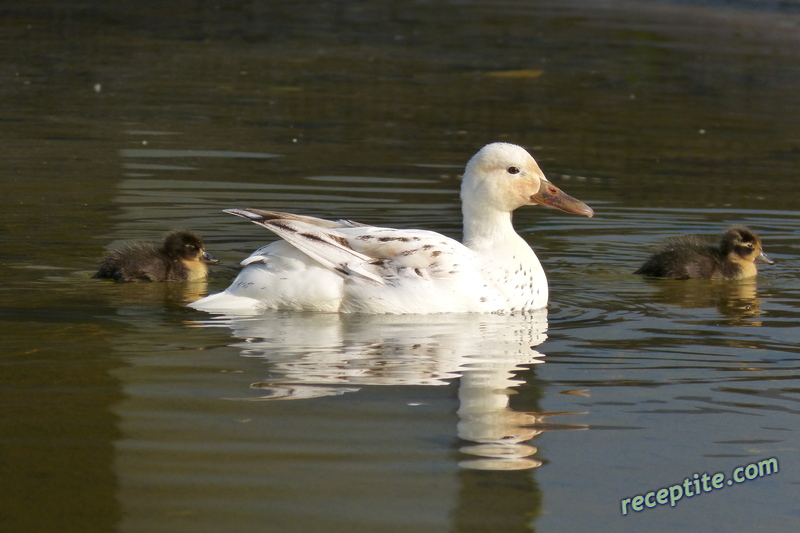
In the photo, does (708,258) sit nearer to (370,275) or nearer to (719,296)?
(719,296)

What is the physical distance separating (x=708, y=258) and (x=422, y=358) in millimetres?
3399

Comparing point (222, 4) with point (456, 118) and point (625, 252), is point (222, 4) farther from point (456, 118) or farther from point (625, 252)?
point (625, 252)

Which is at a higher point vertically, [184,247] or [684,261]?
[184,247]

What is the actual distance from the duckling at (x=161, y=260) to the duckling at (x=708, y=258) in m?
2.90

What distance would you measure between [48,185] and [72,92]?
623 cm

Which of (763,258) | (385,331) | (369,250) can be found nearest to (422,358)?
(385,331)

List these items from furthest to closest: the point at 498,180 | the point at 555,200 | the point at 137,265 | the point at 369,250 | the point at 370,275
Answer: the point at 137,265
the point at 555,200
the point at 498,180
the point at 369,250
the point at 370,275

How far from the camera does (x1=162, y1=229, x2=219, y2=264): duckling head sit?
27.3 ft

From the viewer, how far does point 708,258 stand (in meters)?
9.02

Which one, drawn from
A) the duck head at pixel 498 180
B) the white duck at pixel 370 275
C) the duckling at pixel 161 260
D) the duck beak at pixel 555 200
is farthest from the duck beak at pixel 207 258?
the duck beak at pixel 555 200

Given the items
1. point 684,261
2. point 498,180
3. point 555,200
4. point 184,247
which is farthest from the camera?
point 684,261

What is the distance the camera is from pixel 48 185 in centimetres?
1091

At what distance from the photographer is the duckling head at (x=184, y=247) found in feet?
27.3

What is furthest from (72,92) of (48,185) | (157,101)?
(48,185)
